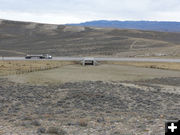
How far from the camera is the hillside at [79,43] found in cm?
8688

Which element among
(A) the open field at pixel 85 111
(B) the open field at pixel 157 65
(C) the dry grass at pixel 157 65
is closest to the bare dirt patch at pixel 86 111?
(A) the open field at pixel 85 111

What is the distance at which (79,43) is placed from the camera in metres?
104

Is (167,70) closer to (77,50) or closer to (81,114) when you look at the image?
(81,114)

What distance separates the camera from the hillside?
86.9m

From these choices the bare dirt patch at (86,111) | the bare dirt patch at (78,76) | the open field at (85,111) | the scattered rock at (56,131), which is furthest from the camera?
the bare dirt patch at (78,76)

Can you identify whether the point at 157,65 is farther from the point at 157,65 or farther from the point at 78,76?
the point at 78,76

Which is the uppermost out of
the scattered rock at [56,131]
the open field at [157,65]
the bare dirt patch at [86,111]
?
the scattered rock at [56,131]

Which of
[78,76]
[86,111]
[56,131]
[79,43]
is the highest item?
[56,131]

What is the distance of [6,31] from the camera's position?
13650 centimetres

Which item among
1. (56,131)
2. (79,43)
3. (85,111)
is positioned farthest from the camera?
(79,43)

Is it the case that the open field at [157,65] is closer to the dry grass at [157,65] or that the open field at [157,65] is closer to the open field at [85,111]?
the dry grass at [157,65]

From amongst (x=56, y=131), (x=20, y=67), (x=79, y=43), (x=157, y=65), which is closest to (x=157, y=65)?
(x=157, y=65)

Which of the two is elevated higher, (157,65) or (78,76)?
(78,76)

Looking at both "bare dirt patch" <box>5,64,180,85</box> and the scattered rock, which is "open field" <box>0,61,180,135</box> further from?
"bare dirt patch" <box>5,64,180,85</box>
